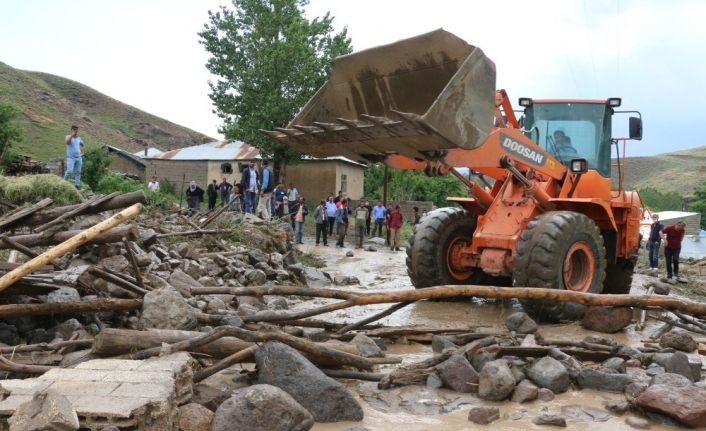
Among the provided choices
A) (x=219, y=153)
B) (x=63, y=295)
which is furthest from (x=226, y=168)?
(x=63, y=295)

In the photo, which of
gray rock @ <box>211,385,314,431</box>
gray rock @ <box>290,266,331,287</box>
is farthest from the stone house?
gray rock @ <box>211,385,314,431</box>

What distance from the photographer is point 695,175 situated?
232ft

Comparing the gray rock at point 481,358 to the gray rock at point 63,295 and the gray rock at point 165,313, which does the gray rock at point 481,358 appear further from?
the gray rock at point 63,295

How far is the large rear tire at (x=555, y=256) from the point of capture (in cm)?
714

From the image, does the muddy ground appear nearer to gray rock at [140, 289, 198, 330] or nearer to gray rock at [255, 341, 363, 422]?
gray rock at [255, 341, 363, 422]

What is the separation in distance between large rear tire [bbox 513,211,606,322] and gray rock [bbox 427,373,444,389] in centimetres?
283

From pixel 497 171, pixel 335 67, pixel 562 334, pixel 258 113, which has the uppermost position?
pixel 258 113

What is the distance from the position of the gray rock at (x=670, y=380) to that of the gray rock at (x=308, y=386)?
6.77 feet

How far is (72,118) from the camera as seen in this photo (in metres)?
55.1

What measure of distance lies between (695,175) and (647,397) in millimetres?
75963

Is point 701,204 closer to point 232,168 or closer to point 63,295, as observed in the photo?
point 232,168

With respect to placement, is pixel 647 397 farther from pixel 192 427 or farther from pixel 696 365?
pixel 192 427

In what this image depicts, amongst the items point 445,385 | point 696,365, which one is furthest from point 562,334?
point 445,385

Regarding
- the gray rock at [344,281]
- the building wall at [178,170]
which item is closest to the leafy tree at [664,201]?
the building wall at [178,170]
